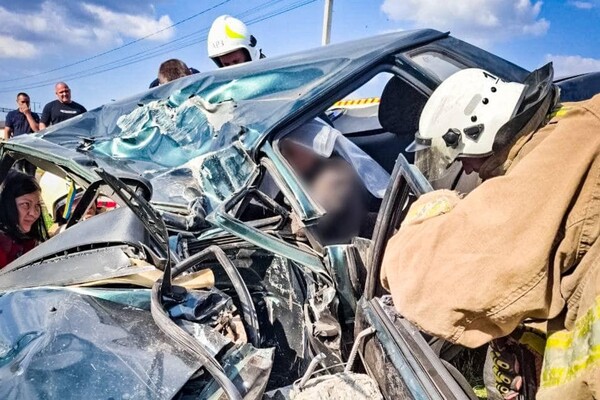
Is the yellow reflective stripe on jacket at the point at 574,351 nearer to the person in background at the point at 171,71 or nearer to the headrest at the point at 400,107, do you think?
the headrest at the point at 400,107

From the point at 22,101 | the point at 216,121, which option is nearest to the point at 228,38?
the point at 216,121

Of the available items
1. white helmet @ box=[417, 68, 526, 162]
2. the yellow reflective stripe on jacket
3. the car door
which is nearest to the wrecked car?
the car door

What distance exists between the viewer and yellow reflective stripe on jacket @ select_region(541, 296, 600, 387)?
964 mm

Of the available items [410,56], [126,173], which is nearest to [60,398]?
[126,173]

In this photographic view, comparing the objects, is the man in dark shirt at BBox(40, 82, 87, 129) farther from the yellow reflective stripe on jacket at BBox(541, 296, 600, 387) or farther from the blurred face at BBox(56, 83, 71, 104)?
the yellow reflective stripe on jacket at BBox(541, 296, 600, 387)

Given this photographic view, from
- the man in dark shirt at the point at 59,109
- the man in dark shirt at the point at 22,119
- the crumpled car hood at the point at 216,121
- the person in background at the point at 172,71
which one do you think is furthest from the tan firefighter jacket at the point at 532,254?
the man in dark shirt at the point at 22,119

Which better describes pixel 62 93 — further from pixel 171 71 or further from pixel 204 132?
pixel 204 132

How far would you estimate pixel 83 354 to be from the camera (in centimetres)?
166

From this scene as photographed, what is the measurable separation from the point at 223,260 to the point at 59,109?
6.35m

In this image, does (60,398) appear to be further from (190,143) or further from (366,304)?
(190,143)

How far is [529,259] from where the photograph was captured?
1.01 meters

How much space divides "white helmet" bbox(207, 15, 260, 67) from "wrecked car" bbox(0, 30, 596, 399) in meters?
1.07

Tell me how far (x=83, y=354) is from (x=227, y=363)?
437 mm

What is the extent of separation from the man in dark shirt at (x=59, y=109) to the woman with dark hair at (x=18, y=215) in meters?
4.40
